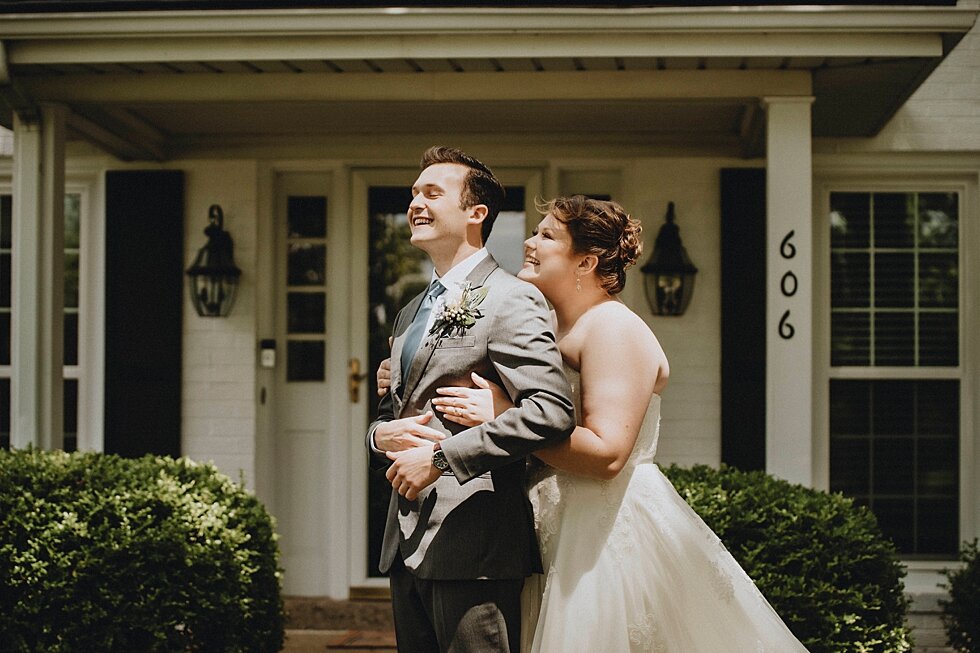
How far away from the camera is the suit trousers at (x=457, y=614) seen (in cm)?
233

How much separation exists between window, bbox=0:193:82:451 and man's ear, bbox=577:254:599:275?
4176 mm

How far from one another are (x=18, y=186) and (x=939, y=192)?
4.87 meters

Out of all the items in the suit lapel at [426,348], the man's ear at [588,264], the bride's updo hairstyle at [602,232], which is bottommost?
the suit lapel at [426,348]

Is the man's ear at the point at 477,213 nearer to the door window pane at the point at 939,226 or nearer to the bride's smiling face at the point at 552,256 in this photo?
the bride's smiling face at the point at 552,256

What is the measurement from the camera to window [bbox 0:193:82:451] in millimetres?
5793

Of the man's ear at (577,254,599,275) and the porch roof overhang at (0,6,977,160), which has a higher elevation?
the porch roof overhang at (0,6,977,160)

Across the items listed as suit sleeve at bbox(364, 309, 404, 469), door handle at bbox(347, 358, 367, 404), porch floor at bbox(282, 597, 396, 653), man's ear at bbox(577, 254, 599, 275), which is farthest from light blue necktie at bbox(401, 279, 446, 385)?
door handle at bbox(347, 358, 367, 404)

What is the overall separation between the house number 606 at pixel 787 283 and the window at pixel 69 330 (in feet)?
13.2

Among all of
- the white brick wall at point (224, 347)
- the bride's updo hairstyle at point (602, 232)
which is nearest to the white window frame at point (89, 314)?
the white brick wall at point (224, 347)

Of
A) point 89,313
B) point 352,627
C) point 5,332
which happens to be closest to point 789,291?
point 352,627

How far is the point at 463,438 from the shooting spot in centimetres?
224

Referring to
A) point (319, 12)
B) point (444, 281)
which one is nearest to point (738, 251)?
point (319, 12)

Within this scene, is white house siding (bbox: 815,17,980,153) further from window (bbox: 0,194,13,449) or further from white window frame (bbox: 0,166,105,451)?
window (bbox: 0,194,13,449)

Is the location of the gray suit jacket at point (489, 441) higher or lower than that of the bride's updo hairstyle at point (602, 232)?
lower
